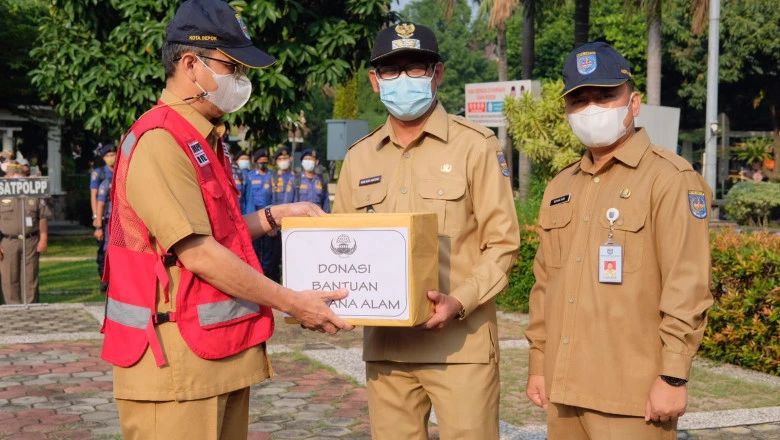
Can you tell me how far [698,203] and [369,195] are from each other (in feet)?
4.44

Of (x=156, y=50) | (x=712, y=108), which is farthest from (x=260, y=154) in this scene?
(x=712, y=108)

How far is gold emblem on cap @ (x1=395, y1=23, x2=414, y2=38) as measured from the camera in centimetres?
390

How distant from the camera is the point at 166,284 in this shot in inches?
128

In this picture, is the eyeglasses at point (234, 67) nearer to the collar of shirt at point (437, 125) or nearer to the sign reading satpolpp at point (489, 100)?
the collar of shirt at point (437, 125)

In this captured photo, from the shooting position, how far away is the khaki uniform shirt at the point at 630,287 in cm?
339

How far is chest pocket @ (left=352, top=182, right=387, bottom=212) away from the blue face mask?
1.08 feet

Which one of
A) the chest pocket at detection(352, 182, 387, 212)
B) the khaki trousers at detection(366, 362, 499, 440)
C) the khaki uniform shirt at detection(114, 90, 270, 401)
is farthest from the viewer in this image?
the chest pocket at detection(352, 182, 387, 212)

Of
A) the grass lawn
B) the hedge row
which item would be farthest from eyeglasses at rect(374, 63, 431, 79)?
the grass lawn

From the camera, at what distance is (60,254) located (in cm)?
2333

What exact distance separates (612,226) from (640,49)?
151ft

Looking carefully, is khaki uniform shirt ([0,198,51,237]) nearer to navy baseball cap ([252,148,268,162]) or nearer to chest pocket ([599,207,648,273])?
navy baseball cap ([252,148,268,162])

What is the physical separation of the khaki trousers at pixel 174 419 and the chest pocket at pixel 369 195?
3.55 ft

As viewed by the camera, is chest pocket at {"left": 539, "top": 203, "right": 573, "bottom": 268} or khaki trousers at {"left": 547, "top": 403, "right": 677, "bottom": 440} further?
chest pocket at {"left": 539, "top": 203, "right": 573, "bottom": 268}

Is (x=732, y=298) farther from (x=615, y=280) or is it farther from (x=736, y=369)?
(x=615, y=280)
